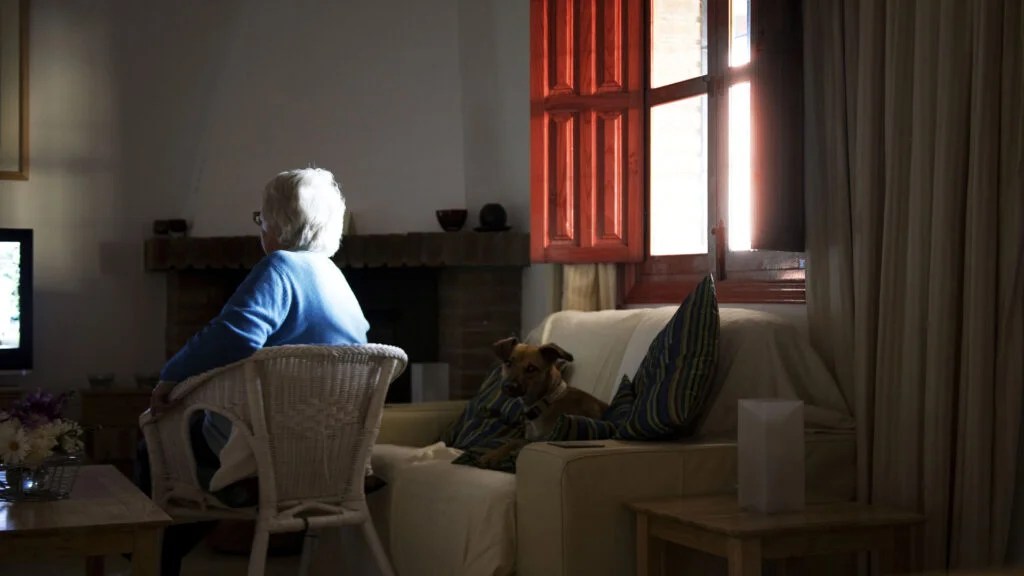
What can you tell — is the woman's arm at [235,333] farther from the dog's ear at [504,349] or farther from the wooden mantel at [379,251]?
the wooden mantel at [379,251]

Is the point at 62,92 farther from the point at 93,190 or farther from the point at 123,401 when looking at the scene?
the point at 123,401

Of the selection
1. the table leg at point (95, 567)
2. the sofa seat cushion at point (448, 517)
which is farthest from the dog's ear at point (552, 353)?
the table leg at point (95, 567)

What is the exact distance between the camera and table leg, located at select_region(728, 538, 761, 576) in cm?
230

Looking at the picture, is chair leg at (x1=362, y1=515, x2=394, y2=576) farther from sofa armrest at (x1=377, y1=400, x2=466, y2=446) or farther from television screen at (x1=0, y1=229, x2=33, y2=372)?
television screen at (x1=0, y1=229, x2=33, y2=372)

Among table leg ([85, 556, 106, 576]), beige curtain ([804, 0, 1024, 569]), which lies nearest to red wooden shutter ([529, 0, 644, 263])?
beige curtain ([804, 0, 1024, 569])

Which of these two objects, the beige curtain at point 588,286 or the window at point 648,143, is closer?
the window at point 648,143

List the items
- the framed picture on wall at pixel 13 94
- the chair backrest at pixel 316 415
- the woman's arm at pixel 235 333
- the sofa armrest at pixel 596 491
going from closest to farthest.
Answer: the sofa armrest at pixel 596 491 → the chair backrest at pixel 316 415 → the woman's arm at pixel 235 333 → the framed picture on wall at pixel 13 94

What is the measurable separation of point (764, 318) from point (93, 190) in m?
3.60

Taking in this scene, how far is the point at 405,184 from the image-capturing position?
5.49 m

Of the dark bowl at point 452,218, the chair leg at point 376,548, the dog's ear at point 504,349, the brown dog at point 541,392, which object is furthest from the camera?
the dark bowl at point 452,218

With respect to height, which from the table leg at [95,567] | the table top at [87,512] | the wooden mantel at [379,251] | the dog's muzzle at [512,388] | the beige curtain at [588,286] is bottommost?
the table leg at [95,567]

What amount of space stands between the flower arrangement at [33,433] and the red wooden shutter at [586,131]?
230 cm

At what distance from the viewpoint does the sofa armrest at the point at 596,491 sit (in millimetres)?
2570

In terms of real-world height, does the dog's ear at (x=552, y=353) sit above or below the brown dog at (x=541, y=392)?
above
